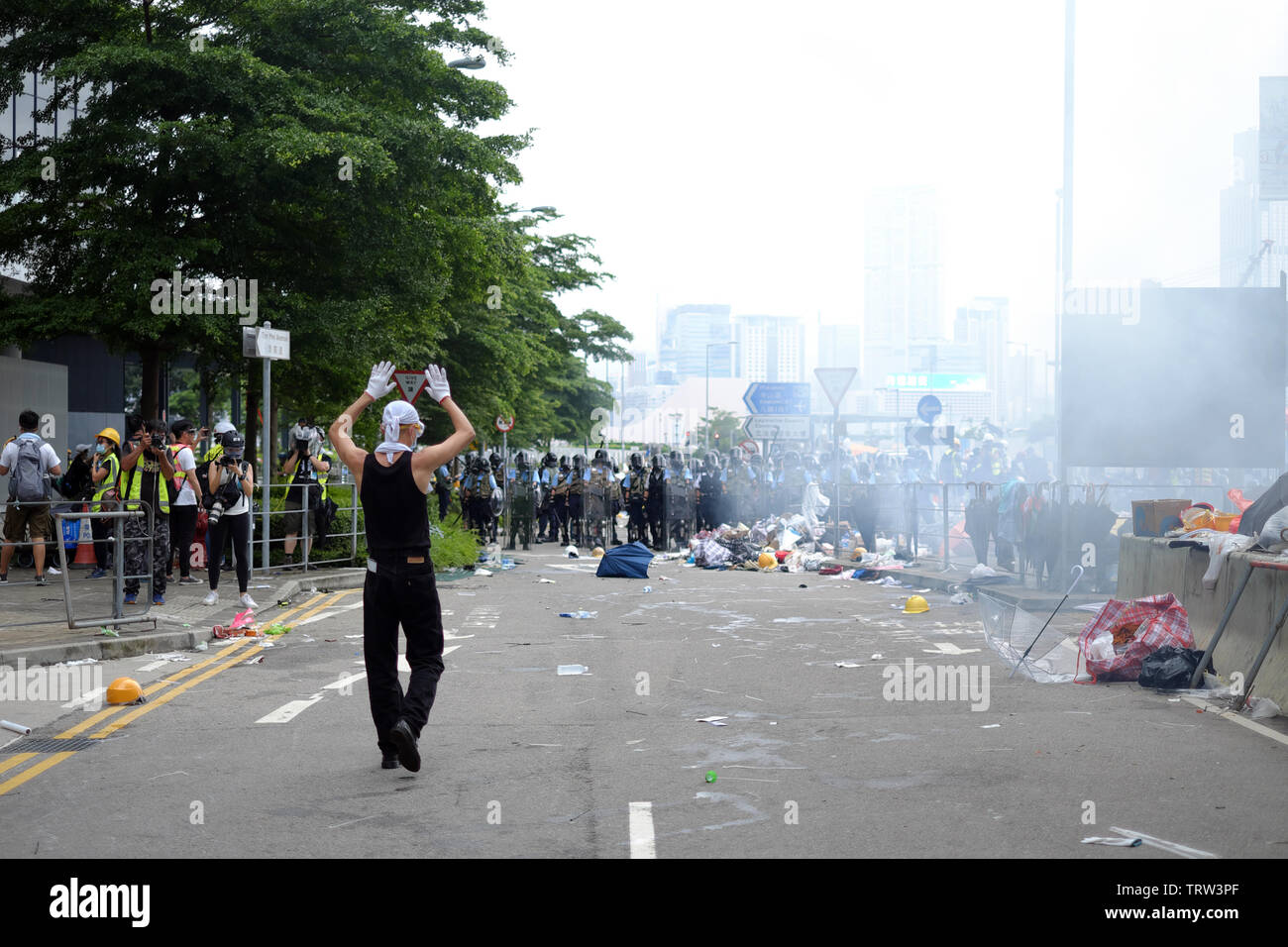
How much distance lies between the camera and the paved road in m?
5.98

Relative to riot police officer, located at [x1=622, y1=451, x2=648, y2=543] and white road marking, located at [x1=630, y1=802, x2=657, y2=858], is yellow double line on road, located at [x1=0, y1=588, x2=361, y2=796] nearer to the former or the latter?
white road marking, located at [x1=630, y1=802, x2=657, y2=858]

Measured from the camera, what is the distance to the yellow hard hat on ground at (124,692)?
9.77 meters

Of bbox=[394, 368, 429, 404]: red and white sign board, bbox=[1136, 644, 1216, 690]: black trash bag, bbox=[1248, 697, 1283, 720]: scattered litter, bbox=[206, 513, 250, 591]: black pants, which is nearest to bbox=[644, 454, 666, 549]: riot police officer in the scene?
bbox=[394, 368, 429, 404]: red and white sign board

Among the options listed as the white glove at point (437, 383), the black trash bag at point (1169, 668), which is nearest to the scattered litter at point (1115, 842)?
the white glove at point (437, 383)

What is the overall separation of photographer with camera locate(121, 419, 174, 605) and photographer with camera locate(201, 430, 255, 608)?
1.67ft

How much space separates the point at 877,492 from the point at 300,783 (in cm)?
1960

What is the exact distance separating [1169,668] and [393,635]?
5.67 metres

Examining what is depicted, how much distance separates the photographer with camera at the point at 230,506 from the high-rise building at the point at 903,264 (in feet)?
529

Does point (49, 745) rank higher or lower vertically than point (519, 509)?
lower

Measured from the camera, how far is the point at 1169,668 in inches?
391

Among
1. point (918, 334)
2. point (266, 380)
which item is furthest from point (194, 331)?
point (918, 334)

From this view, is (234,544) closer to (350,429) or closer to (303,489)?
(303,489)

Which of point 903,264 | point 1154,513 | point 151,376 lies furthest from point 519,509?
point 903,264
